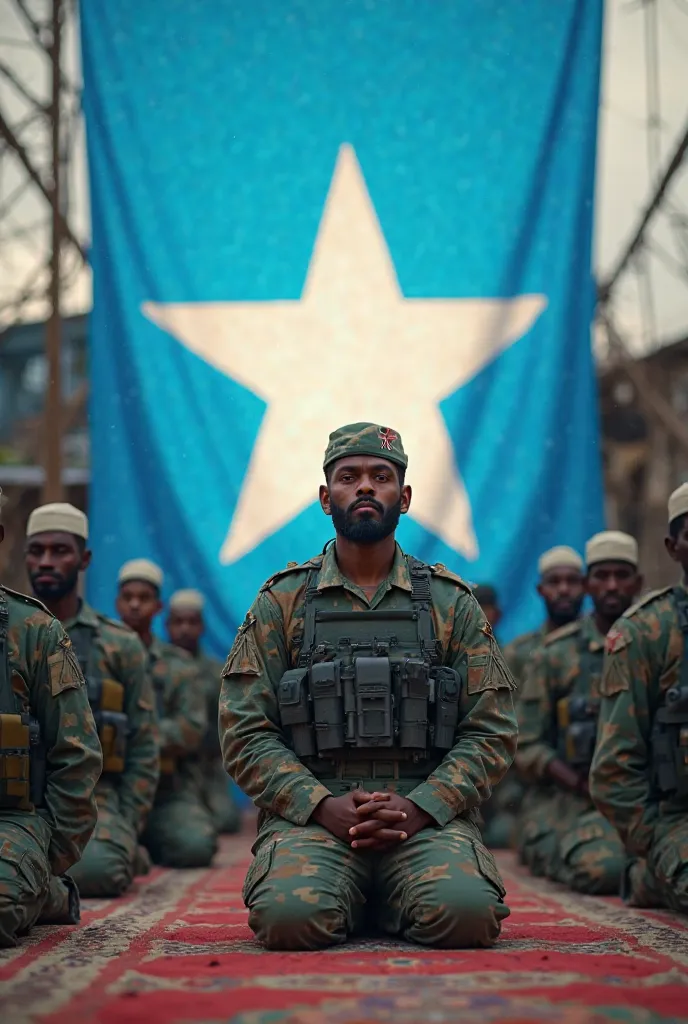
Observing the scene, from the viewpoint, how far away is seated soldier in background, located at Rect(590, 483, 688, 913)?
538 centimetres

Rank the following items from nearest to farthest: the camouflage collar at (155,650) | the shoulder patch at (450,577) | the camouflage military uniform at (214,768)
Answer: the shoulder patch at (450,577) < the camouflage collar at (155,650) < the camouflage military uniform at (214,768)

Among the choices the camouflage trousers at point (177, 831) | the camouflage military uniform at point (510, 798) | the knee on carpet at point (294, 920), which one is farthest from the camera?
the camouflage military uniform at point (510, 798)

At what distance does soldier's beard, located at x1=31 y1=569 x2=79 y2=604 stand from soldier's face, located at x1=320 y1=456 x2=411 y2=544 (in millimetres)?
2020

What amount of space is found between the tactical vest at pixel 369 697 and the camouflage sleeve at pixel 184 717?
3.29 meters

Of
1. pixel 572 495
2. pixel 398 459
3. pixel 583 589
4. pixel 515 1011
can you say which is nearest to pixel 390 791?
pixel 398 459

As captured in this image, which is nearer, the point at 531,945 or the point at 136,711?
the point at 531,945

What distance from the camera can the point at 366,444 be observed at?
493cm

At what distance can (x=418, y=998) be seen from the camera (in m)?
3.38

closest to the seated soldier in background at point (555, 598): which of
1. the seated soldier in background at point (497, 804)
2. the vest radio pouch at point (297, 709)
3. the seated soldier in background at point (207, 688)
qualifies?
the seated soldier in background at point (497, 804)

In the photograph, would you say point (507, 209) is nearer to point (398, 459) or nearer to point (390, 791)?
point (398, 459)

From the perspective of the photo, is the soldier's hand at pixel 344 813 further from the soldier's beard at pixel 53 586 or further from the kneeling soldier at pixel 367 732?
the soldier's beard at pixel 53 586

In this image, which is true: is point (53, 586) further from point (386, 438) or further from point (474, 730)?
point (474, 730)

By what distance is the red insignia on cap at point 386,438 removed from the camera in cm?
495

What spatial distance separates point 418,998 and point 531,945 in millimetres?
1110
